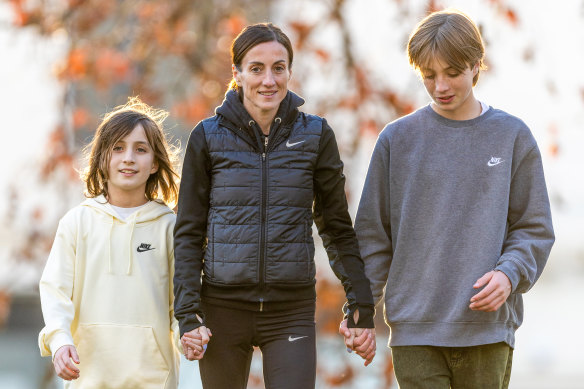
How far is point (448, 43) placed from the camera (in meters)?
3.70

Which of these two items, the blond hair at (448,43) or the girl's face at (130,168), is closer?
the blond hair at (448,43)

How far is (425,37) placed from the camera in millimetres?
3744

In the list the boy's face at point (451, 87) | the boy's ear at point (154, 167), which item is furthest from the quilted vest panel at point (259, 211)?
the boy's face at point (451, 87)

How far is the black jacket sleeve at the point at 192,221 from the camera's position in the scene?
378 centimetres

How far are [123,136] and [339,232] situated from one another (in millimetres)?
984

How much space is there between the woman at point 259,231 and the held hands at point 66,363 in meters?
0.42

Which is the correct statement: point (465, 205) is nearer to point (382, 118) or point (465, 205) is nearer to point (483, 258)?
point (483, 258)

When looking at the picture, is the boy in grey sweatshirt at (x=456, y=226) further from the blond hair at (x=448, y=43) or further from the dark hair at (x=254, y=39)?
the dark hair at (x=254, y=39)

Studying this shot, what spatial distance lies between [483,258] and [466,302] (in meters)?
0.18

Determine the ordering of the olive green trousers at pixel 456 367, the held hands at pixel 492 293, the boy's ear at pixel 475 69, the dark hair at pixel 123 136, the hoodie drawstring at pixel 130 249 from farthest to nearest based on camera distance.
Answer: the dark hair at pixel 123 136 < the hoodie drawstring at pixel 130 249 < the boy's ear at pixel 475 69 < the olive green trousers at pixel 456 367 < the held hands at pixel 492 293

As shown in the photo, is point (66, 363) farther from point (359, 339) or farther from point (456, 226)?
point (456, 226)

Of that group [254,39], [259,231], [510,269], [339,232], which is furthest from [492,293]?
[254,39]

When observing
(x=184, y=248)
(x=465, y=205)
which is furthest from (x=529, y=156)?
(x=184, y=248)

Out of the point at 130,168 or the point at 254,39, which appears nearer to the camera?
the point at 254,39
